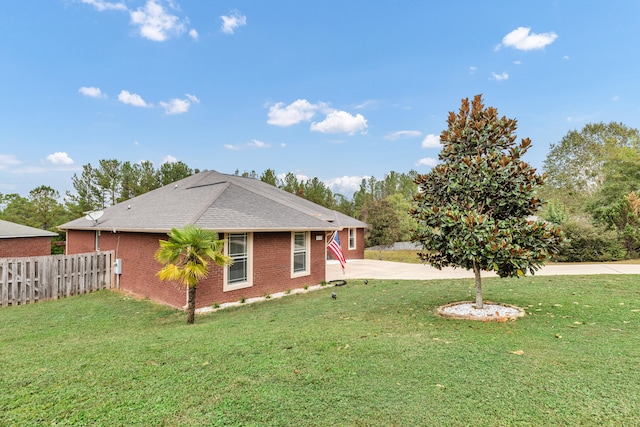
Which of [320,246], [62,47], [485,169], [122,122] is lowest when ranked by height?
[320,246]

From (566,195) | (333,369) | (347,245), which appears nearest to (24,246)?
(347,245)

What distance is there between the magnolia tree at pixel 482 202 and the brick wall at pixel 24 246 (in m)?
22.1

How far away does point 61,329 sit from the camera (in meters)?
6.59

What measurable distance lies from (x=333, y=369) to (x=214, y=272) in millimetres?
5738

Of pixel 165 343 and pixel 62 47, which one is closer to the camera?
pixel 165 343

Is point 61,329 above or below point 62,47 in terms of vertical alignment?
below

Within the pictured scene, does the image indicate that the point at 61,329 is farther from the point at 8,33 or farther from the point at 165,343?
the point at 8,33

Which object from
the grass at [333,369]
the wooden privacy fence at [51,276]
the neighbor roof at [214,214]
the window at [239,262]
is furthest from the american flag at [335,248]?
the wooden privacy fence at [51,276]

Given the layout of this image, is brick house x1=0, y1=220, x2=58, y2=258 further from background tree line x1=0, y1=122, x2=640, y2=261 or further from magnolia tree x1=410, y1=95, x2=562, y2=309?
magnolia tree x1=410, y1=95, x2=562, y2=309

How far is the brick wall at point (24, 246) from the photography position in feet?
57.1

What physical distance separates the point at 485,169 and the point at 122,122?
22.3 meters

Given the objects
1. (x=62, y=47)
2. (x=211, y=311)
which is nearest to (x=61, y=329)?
(x=211, y=311)

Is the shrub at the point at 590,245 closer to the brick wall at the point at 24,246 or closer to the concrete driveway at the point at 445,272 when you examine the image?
the concrete driveway at the point at 445,272

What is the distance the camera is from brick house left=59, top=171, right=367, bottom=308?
883cm
